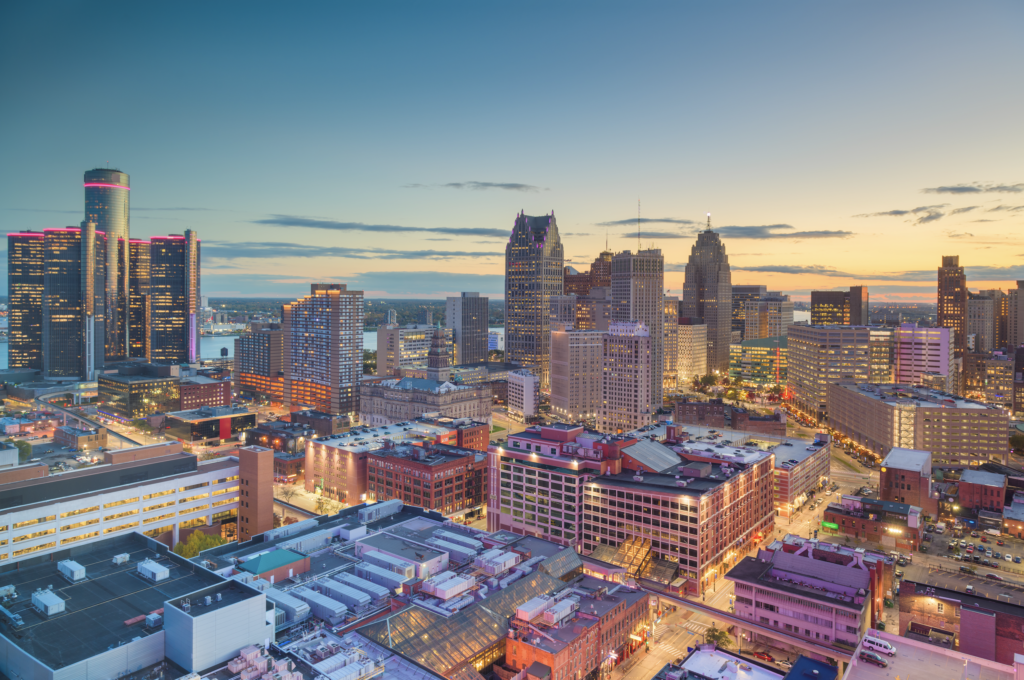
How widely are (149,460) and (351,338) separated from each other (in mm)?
70392

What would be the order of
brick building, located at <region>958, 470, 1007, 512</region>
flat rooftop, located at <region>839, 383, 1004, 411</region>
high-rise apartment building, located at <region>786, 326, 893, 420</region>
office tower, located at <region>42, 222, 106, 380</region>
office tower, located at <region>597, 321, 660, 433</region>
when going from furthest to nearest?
office tower, located at <region>42, 222, 106, 380</region>
high-rise apartment building, located at <region>786, 326, 893, 420</region>
office tower, located at <region>597, 321, 660, 433</region>
flat rooftop, located at <region>839, 383, 1004, 411</region>
brick building, located at <region>958, 470, 1007, 512</region>

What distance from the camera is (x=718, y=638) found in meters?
48.6

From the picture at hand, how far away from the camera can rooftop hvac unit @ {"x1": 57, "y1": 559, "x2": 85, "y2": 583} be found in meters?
41.4

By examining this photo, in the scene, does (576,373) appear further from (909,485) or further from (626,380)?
(909,485)

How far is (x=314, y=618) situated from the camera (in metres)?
40.9

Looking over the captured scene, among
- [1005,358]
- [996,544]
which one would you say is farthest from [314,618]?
[1005,358]

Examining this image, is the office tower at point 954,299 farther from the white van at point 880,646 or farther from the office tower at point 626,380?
the white van at point 880,646

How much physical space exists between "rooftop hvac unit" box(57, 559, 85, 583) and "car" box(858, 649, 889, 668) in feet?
159

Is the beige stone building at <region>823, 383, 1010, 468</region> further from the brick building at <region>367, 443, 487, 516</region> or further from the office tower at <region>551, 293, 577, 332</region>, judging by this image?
the office tower at <region>551, 293, 577, 332</region>

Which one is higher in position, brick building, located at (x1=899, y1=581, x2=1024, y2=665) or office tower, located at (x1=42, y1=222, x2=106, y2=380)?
office tower, located at (x1=42, y1=222, x2=106, y2=380)

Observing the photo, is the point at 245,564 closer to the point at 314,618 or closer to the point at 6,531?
the point at 314,618

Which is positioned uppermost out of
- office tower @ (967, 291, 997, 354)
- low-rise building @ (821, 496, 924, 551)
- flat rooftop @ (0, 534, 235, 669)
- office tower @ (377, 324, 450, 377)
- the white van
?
office tower @ (967, 291, 997, 354)

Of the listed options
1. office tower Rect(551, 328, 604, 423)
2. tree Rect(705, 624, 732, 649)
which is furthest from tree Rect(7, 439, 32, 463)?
office tower Rect(551, 328, 604, 423)

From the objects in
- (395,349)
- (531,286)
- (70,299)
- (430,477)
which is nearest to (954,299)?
(531,286)
